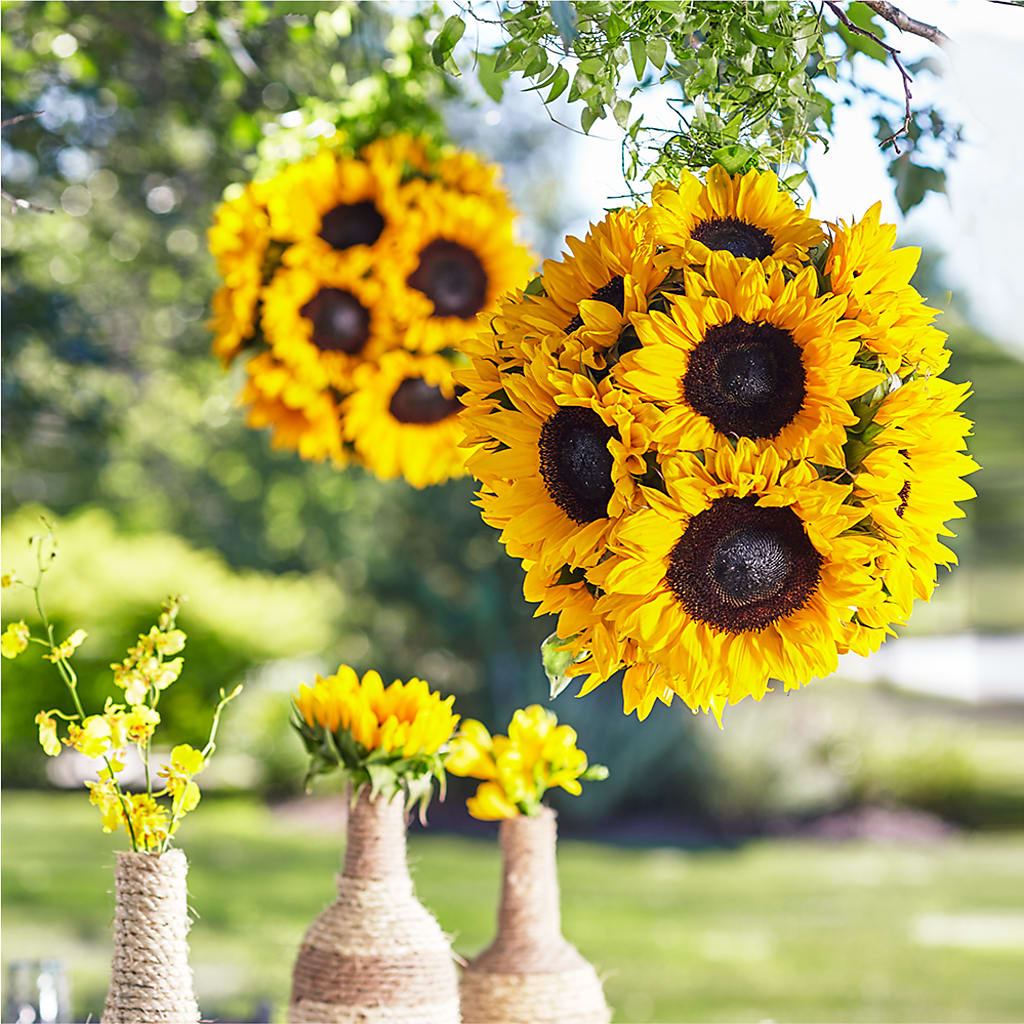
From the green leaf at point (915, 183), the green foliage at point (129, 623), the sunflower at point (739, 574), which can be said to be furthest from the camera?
the green foliage at point (129, 623)

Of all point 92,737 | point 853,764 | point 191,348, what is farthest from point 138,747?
point 853,764

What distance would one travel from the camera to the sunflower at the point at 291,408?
1.44 meters

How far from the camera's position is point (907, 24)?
897 mm

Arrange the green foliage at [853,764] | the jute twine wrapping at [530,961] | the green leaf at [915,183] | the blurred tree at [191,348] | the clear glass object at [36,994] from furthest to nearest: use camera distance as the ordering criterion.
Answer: the green foliage at [853,764], the blurred tree at [191,348], the clear glass object at [36,994], the jute twine wrapping at [530,961], the green leaf at [915,183]

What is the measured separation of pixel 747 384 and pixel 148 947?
2.27 ft

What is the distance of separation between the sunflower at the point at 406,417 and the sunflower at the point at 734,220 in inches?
25.0

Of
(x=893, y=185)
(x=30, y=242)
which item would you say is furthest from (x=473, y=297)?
(x=30, y=242)

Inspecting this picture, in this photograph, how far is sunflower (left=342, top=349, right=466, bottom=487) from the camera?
1438mm

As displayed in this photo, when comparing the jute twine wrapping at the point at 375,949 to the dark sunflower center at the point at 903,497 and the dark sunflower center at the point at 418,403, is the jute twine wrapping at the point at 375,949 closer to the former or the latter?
the dark sunflower center at the point at 418,403

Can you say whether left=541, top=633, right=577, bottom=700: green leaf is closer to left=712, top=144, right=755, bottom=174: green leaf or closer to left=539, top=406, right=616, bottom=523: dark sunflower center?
left=539, top=406, right=616, bottom=523: dark sunflower center

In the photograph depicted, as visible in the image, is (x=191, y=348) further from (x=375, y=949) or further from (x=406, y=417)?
(x=375, y=949)

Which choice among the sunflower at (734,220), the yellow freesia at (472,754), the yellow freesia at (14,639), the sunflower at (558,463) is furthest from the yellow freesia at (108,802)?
the sunflower at (734,220)

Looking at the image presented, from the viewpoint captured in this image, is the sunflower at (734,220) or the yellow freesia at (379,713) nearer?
the sunflower at (734,220)

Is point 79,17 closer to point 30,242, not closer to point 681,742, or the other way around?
point 30,242
